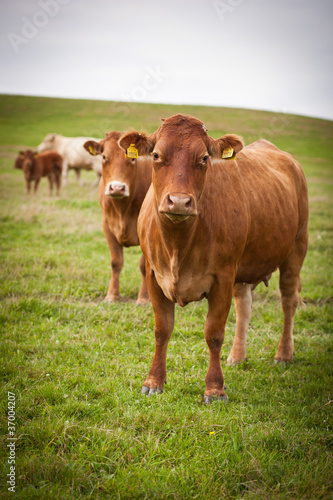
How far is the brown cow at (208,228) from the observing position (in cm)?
327

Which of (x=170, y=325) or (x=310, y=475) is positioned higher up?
(x=170, y=325)

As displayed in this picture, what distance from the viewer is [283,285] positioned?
509 cm

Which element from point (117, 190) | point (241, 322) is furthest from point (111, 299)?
point (241, 322)

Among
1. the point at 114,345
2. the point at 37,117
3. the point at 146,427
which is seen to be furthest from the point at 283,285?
the point at 37,117

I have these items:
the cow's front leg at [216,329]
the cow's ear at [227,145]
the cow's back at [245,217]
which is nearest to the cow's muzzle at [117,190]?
the cow's back at [245,217]

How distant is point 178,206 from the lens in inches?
117

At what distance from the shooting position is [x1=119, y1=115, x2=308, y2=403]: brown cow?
327cm

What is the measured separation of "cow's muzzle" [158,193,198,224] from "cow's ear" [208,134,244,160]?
709mm

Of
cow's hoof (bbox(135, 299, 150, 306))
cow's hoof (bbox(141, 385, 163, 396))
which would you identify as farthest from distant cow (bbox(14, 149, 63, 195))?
cow's hoof (bbox(141, 385, 163, 396))

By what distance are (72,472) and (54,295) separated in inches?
136

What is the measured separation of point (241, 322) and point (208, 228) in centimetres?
160

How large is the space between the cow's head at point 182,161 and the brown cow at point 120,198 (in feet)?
8.60

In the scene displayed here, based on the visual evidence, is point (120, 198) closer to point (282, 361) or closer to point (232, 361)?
point (232, 361)

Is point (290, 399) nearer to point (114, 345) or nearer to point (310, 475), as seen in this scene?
→ point (310, 475)
